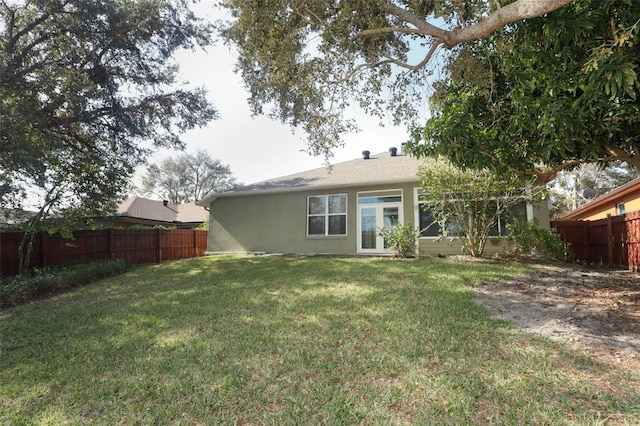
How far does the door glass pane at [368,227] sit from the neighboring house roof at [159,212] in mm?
14924

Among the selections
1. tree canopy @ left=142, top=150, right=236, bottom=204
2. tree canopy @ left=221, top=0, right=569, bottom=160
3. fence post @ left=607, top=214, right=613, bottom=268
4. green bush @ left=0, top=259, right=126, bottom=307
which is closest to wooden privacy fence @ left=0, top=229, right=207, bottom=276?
green bush @ left=0, top=259, right=126, bottom=307

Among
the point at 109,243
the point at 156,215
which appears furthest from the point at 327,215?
the point at 156,215

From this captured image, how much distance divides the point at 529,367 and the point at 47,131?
1034 cm

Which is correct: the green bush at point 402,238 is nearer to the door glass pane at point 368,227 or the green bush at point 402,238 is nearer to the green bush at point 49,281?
the door glass pane at point 368,227

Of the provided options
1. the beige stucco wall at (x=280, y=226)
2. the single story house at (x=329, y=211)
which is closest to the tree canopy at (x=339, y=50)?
the single story house at (x=329, y=211)

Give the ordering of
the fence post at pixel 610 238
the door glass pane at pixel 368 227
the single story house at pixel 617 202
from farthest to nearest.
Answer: the door glass pane at pixel 368 227 → the single story house at pixel 617 202 → the fence post at pixel 610 238

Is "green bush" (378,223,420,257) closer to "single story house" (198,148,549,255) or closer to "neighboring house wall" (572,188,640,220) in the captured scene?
"single story house" (198,148,549,255)

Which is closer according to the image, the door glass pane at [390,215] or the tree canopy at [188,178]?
the door glass pane at [390,215]

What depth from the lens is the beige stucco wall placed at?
11.4m

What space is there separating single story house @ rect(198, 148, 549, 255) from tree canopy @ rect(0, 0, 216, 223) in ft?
13.9

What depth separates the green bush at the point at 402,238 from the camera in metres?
10.2

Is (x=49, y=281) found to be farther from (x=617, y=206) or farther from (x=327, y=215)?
(x=617, y=206)

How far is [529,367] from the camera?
2.87 m

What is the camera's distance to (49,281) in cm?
752
